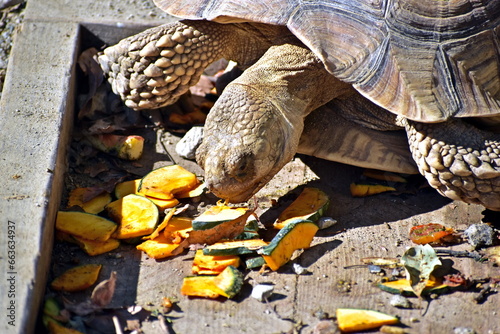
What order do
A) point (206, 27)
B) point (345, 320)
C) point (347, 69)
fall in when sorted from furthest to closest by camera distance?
point (206, 27) < point (347, 69) < point (345, 320)

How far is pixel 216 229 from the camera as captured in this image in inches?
141

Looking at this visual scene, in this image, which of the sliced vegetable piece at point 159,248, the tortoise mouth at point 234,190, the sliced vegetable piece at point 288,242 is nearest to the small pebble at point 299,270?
the sliced vegetable piece at point 288,242

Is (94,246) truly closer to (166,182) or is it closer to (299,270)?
(166,182)

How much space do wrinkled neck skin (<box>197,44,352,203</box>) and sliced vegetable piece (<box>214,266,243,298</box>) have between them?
50 centimetres

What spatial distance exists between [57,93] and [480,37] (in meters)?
2.63

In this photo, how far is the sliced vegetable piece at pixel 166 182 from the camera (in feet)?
13.2

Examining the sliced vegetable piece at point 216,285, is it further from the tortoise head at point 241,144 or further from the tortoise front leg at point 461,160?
the tortoise front leg at point 461,160

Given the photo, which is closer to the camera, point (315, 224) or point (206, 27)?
point (315, 224)

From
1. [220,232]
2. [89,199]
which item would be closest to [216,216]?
[220,232]

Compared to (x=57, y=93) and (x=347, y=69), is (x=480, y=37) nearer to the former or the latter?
(x=347, y=69)

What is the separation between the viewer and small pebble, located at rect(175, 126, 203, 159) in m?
4.41

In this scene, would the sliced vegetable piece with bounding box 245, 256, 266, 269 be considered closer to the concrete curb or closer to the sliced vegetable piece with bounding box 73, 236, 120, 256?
the sliced vegetable piece with bounding box 73, 236, 120, 256

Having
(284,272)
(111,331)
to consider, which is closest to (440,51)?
(284,272)

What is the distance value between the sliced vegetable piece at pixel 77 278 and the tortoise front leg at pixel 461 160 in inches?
76.0
